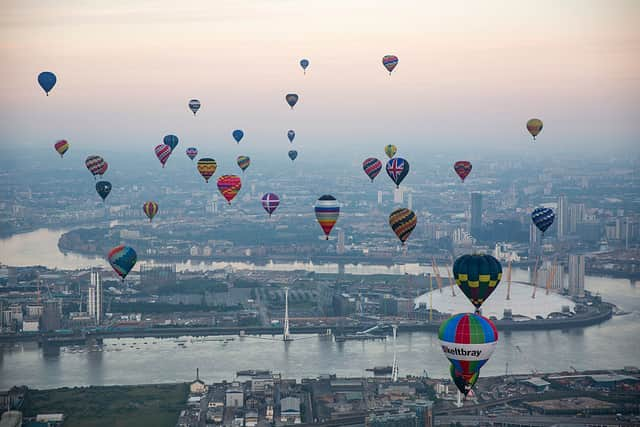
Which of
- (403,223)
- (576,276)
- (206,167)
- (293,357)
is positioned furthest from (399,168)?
(576,276)

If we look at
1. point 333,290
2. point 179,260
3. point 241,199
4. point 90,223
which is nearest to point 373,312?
point 333,290

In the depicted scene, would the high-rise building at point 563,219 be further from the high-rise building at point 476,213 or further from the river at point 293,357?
the river at point 293,357

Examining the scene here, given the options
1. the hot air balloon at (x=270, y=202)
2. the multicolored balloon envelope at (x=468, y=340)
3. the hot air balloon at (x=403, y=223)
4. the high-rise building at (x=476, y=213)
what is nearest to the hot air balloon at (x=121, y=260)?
the hot air balloon at (x=403, y=223)

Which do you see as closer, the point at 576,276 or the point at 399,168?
the point at 399,168

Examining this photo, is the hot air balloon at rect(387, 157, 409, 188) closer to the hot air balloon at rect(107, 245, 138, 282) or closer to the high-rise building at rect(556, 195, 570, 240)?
the hot air balloon at rect(107, 245, 138, 282)

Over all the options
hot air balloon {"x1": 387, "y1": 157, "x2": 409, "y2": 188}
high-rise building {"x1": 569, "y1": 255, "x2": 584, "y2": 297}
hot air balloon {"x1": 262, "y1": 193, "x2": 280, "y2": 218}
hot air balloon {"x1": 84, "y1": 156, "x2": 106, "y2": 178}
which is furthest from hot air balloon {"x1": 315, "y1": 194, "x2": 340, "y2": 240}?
high-rise building {"x1": 569, "y1": 255, "x2": 584, "y2": 297}

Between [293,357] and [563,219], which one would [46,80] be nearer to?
[293,357]

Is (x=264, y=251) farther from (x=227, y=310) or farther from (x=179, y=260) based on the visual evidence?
(x=227, y=310)
